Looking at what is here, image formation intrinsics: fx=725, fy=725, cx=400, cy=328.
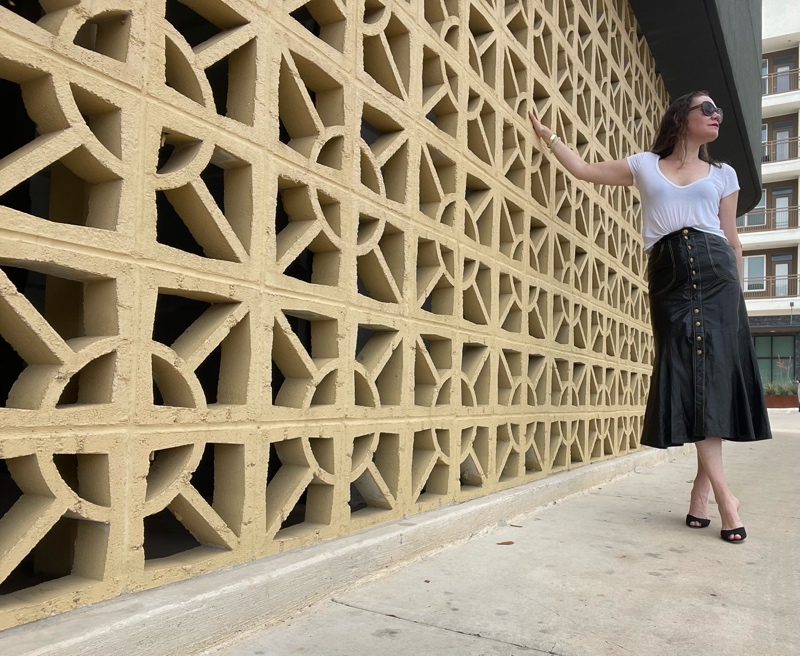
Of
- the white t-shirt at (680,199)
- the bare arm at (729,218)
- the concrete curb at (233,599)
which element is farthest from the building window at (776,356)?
the concrete curb at (233,599)

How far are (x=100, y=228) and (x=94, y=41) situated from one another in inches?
20.4

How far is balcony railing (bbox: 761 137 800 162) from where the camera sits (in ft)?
103

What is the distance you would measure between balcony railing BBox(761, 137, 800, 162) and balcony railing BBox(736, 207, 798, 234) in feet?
7.28

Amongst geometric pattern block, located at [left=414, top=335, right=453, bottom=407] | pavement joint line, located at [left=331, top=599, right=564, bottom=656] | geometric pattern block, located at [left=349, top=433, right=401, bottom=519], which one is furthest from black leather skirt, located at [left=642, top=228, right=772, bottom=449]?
pavement joint line, located at [left=331, top=599, right=564, bottom=656]

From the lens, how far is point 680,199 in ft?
12.2

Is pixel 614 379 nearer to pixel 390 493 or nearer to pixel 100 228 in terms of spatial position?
pixel 390 493

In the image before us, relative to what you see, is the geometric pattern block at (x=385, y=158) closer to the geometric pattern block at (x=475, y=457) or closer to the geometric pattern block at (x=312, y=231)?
the geometric pattern block at (x=312, y=231)

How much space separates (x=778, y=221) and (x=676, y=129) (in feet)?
104

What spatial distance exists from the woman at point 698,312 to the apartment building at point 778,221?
29769 millimetres

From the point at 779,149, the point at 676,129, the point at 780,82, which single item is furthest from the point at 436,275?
the point at 780,82

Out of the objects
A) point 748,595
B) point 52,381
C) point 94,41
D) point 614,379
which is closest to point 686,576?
point 748,595

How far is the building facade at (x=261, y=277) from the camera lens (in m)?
1.65

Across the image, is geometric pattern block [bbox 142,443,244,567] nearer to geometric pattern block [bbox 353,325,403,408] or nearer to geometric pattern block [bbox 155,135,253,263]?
geometric pattern block [bbox 155,135,253,263]

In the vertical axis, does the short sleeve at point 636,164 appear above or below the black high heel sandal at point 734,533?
above
